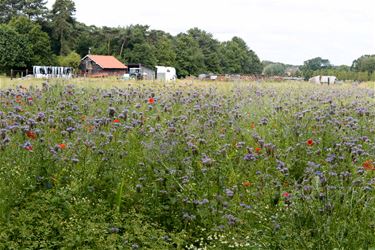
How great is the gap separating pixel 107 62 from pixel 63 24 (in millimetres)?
6113

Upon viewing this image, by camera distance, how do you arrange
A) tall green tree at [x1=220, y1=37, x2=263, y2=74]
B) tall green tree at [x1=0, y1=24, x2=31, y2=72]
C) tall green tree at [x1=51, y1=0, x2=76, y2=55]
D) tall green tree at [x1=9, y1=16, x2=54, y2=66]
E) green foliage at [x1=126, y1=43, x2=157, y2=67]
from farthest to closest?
tall green tree at [x1=220, y1=37, x2=263, y2=74], green foliage at [x1=126, y1=43, x2=157, y2=67], tall green tree at [x1=0, y1=24, x2=31, y2=72], tall green tree at [x1=9, y1=16, x2=54, y2=66], tall green tree at [x1=51, y1=0, x2=76, y2=55]

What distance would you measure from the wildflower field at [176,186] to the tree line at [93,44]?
110 feet

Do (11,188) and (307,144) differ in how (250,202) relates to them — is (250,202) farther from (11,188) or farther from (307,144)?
(11,188)

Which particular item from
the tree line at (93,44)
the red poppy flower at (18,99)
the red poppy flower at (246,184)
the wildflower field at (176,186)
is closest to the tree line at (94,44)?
the tree line at (93,44)

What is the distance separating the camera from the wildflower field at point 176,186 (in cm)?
358

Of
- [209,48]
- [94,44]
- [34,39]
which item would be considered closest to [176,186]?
[34,39]

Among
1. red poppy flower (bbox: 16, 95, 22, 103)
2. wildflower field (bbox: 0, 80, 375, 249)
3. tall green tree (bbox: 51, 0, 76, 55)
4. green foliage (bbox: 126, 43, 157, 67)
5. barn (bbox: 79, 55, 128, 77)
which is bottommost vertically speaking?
wildflower field (bbox: 0, 80, 375, 249)

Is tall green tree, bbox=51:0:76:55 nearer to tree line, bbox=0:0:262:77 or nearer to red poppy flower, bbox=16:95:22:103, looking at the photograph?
tree line, bbox=0:0:262:77

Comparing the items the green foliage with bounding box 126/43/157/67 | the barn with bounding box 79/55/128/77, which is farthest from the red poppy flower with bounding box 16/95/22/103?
the green foliage with bounding box 126/43/157/67

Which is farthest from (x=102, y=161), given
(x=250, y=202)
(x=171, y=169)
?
(x=250, y=202)

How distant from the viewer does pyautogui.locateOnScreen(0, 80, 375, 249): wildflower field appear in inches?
141

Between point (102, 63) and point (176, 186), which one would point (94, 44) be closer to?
point (102, 63)

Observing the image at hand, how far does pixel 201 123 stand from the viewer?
608 centimetres

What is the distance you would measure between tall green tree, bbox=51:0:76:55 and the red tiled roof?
267 cm
